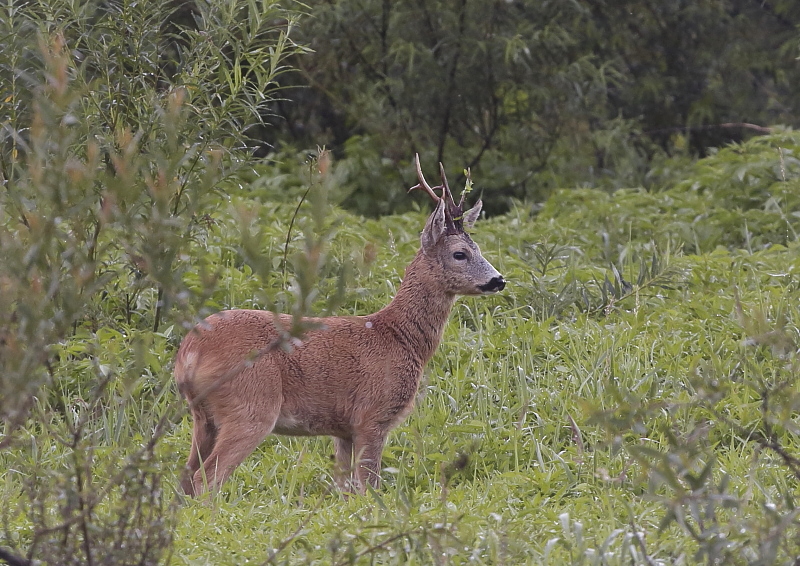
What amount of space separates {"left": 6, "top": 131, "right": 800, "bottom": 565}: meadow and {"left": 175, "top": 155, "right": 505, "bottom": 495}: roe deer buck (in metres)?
0.16

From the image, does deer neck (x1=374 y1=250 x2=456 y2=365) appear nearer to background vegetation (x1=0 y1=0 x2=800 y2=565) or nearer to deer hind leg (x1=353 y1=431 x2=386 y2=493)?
background vegetation (x1=0 y1=0 x2=800 y2=565)

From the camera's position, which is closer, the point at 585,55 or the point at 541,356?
the point at 541,356

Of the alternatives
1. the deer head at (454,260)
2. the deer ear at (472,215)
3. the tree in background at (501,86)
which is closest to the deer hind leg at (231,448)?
the deer head at (454,260)

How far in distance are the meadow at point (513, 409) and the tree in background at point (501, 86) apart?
5.49 ft

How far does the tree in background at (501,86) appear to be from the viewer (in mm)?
11016

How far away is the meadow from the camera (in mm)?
3502

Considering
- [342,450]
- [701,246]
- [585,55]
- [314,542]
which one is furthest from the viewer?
[585,55]

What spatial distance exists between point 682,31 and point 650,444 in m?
8.77

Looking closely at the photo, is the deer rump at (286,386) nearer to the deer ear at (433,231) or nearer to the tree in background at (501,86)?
the deer ear at (433,231)

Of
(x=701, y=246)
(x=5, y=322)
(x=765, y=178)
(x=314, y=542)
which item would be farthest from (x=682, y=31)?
(x=5, y=322)

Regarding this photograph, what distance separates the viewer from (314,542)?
411cm

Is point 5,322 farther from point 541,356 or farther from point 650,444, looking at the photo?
point 541,356

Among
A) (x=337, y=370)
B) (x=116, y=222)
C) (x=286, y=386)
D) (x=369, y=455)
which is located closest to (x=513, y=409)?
(x=369, y=455)

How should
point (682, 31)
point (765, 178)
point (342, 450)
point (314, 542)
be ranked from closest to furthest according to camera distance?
point (314, 542)
point (342, 450)
point (765, 178)
point (682, 31)
